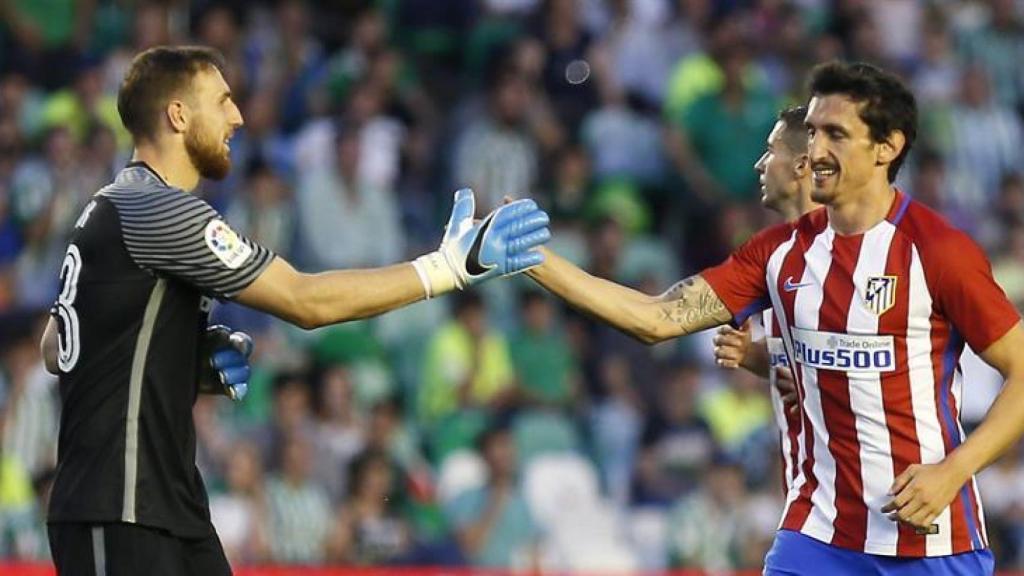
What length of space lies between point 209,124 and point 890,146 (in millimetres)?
1988

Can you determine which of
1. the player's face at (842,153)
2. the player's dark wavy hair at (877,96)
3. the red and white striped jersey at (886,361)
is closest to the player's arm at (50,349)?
the red and white striped jersey at (886,361)

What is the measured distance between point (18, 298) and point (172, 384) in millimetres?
5947

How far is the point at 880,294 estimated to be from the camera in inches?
216

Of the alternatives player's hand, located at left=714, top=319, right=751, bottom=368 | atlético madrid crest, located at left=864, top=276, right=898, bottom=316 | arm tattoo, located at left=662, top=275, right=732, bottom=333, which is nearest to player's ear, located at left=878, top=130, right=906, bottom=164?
atlético madrid crest, located at left=864, top=276, right=898, bottom=316

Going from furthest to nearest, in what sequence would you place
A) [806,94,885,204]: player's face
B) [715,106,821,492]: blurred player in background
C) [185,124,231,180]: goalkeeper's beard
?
[715,106,821,492]: blurred player in background → [806,94,885,204]: player's face → [185,124,231,180]: goalkeeper's beard

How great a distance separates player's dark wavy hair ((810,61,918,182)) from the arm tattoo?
65cm

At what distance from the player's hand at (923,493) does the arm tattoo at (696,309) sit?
2.93 ft

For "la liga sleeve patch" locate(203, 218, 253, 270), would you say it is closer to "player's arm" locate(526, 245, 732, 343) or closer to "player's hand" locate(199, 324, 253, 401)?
"player's hand" locate(199, 324, 253, 401)

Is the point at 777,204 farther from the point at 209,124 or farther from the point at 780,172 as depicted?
the point at 209,124

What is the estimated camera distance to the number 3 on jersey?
5.22 metres

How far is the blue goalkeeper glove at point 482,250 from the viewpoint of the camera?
546cm

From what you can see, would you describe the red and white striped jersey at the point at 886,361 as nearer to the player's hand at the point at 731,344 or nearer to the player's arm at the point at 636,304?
the player's arm at the point at 636,304

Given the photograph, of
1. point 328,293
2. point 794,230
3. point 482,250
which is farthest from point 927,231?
point 328,293

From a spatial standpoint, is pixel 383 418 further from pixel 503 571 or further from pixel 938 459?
pixel 938 459
